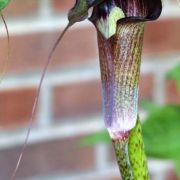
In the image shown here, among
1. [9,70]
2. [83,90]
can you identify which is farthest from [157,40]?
[9,70]

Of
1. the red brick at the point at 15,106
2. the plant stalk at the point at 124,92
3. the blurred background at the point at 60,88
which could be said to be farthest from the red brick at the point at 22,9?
the plant stalk at the point at 124,92

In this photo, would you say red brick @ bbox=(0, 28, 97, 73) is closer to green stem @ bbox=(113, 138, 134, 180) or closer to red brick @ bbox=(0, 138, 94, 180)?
red brick @ bbox=(0, 138, 94, 180)

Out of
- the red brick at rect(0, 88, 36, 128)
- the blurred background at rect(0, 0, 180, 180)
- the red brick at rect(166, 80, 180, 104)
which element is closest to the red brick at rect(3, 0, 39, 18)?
the blurred background at rect(0, 0, 180, 180)

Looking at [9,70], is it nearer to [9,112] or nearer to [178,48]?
[9,112]

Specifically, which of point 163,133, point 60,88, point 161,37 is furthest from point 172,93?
point 163,133

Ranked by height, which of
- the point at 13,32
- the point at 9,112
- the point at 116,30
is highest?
the point at 116,30

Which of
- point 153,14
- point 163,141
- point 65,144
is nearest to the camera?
point 153,14
